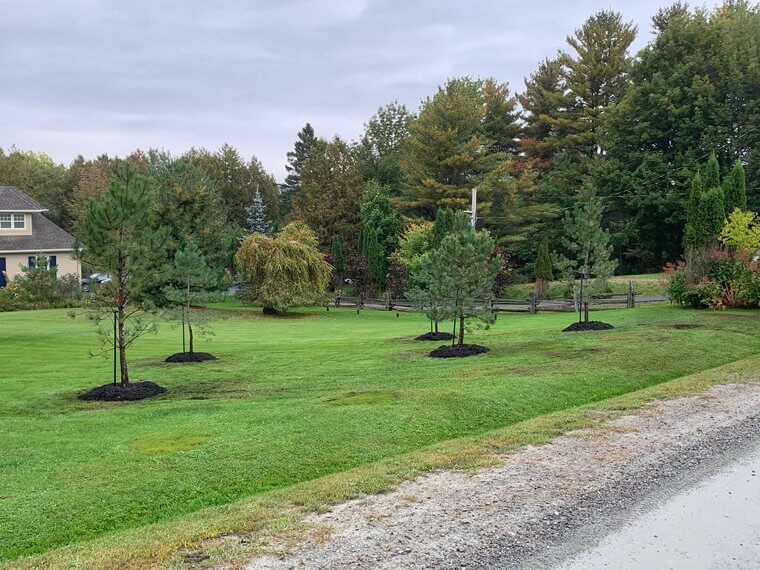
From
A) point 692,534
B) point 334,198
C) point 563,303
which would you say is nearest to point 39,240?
point 334,198

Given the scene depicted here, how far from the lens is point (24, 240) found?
40000 mm

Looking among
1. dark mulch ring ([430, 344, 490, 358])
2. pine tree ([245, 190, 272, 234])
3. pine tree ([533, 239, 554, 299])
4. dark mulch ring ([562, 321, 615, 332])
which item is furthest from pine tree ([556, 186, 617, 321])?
pine tree ([245, 190, 272, 234])

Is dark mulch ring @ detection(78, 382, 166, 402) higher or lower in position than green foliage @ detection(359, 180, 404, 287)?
lower

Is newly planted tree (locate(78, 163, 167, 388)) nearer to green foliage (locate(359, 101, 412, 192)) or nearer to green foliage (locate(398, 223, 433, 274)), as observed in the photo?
green foliage (locate(398, 223, 433, 274))

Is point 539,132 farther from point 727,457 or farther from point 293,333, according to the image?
point 727,457

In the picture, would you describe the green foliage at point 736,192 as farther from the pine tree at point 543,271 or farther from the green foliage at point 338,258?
the green foliage at point 338,258

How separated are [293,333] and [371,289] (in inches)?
688

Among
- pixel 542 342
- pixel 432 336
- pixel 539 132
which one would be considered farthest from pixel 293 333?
pixel 539 132

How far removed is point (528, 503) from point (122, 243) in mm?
9102

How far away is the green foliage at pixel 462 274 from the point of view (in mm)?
15406

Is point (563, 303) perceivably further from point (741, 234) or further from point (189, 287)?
point (189, 287)

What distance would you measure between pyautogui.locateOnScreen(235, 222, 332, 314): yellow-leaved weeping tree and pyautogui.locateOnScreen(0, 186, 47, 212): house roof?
1775 cm

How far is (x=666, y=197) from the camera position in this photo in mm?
35719

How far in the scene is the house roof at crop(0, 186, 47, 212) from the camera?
40.1 meters
